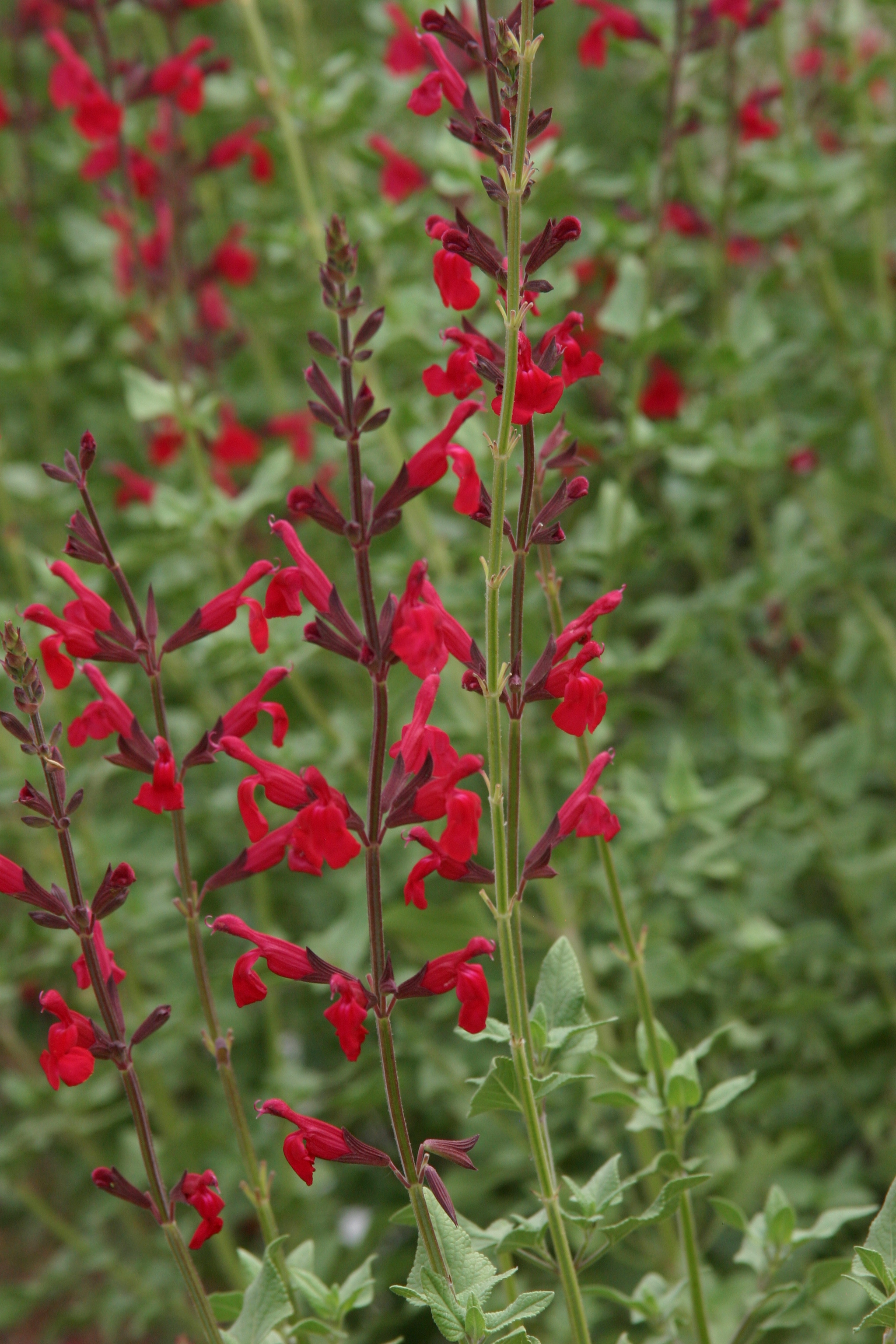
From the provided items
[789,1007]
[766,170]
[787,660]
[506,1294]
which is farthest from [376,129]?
[506,1294]

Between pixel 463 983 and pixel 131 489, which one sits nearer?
pixel 463 983

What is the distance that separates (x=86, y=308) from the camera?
3.04m

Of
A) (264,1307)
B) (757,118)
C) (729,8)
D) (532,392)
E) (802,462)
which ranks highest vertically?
(729,8)

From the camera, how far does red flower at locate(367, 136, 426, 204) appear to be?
2.45 metres

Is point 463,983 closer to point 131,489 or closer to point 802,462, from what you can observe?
A: point 802,462

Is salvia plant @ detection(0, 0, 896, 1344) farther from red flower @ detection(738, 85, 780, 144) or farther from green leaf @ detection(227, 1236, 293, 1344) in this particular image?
red flower @ detection(738, 85, 780, 144)

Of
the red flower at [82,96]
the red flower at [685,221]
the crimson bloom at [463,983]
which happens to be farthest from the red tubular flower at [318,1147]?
the red flower at [685,221]

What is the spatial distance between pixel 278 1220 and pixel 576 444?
5.46ft

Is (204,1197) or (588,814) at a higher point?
(588,814)

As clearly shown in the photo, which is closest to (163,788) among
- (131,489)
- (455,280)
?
(455,280)

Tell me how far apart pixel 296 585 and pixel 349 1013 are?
32 cm

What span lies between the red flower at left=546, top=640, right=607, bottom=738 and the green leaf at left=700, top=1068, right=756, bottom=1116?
14.0 inches

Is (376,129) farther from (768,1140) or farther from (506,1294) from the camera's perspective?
(506,1294)

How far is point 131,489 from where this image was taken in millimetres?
2705
